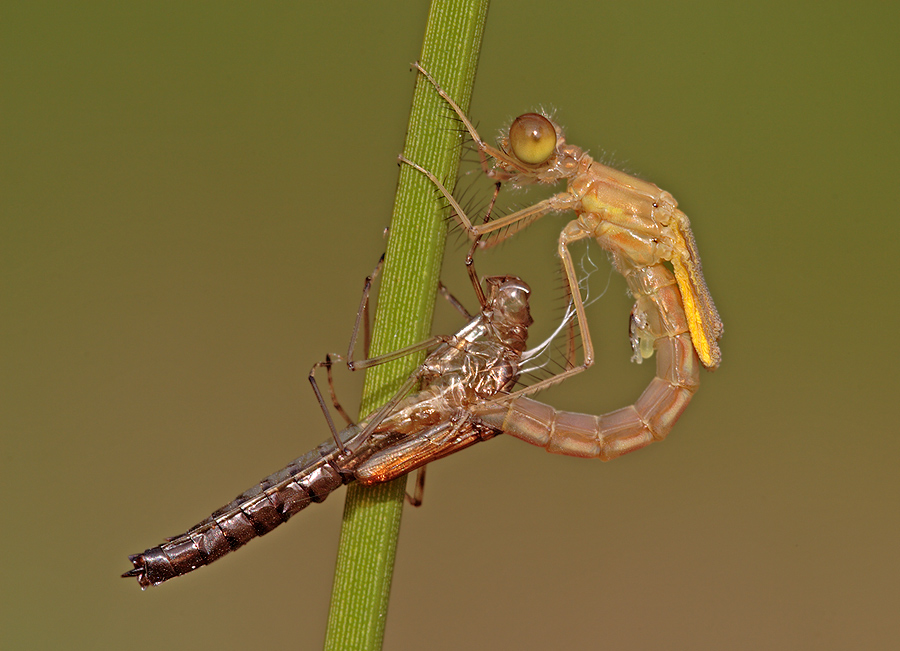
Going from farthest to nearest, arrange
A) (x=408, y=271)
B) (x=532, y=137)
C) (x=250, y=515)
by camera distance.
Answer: (x=532, y=137)
(x=250, y=515)
(x=408, y=271)

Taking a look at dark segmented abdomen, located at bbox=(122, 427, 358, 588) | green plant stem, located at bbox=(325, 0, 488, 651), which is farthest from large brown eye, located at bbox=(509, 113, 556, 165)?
dark segmented abdomen, located at bbox=(122, 427, 358, 588)

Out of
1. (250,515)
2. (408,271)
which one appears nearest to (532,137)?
(408,271)

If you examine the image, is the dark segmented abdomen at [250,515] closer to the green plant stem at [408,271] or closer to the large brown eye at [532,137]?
the green plant stem at [408,271]

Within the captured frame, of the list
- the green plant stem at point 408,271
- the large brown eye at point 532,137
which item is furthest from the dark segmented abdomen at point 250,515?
the large brown eye at point 532,137

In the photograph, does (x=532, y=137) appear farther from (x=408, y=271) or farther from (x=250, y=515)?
(x=250, y=515)

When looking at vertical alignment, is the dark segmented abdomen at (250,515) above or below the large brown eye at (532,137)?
below

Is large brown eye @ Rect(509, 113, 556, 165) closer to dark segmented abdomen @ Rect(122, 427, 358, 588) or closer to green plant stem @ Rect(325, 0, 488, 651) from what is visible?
green plant stem @ Rect(325, 0, 488, 651)
